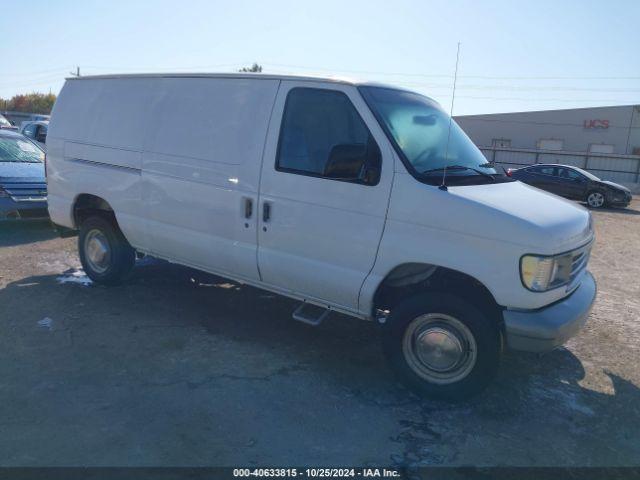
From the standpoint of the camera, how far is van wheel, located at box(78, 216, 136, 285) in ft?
19.7

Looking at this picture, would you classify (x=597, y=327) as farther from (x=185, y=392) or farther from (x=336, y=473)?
(x=185, y=392)

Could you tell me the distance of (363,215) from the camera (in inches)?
157

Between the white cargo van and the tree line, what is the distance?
76.4 meters

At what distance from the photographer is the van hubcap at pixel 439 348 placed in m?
3.83

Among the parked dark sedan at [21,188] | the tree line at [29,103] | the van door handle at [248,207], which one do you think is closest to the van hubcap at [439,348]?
the van door handle at [248,207]

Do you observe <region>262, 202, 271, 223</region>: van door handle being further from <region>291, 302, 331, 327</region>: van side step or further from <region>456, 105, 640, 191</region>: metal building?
<region>456, 105, 640, 191</region>: metal building

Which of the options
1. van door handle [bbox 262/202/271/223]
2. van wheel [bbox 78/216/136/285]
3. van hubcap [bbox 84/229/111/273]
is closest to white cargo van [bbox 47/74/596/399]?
van door handle [bbox 262/202/271/223]

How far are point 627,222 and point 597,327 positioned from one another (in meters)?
11.0

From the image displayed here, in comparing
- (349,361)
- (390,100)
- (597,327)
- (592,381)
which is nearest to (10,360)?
(349,361)

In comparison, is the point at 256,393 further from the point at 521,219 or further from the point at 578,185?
the point at 578,185

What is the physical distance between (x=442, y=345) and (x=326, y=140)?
6.03 feet

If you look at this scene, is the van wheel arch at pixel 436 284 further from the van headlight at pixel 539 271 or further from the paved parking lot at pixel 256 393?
the paved parking lot at pixel 256 393

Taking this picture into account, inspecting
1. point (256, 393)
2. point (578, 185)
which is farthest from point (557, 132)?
point (256, 393)

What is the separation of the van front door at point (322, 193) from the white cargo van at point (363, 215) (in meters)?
0.01
